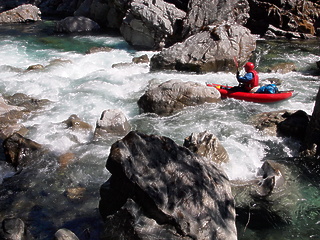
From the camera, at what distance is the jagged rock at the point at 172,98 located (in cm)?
833

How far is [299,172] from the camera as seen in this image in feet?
19.3

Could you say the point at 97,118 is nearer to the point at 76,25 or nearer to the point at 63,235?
the point at 63,235

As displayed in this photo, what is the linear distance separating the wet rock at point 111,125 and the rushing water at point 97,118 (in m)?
0.33

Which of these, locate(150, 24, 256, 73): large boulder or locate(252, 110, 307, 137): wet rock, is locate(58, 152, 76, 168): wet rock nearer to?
locate(252, 110, 307, 137): wet rock

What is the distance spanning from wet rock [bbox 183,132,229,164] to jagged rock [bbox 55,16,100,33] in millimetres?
15228

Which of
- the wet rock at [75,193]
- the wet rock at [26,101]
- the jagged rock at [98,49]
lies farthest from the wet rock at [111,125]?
the jagged rock at [98,49]

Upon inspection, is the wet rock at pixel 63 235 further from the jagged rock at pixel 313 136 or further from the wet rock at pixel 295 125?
the wet rock at pixel 295 125

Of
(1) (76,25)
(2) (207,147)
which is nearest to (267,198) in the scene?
(2) (207,147)

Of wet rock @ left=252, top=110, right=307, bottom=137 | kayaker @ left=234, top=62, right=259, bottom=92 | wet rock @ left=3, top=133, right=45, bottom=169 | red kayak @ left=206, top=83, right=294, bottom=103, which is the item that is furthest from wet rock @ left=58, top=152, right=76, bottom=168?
kayaker @ left=234, top=62, right=259, bottom=92

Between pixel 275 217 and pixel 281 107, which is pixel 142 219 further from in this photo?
pixel 281 107

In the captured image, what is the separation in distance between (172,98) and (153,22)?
24.4 feet

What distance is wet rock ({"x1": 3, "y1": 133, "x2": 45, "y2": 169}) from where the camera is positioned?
631 cm

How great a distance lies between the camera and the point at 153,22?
14711 mm

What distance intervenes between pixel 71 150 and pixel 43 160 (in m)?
0.60
